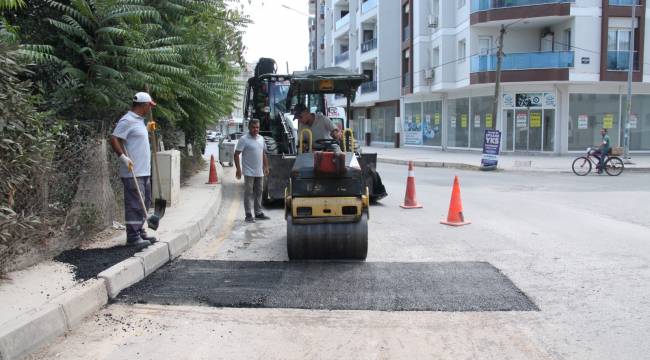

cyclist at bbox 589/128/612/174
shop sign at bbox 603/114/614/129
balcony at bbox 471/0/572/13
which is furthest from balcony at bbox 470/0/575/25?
cyclist at bbox 589/128/612/174

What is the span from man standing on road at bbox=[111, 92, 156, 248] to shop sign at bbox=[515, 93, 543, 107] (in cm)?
2852

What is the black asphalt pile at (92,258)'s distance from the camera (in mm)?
5699

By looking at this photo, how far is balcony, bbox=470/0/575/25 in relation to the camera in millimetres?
30031

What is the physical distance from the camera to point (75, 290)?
5090 mm

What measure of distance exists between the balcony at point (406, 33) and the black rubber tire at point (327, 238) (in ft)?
123

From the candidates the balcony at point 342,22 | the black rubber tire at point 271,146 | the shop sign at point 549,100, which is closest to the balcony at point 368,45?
the balcony at point 342,22

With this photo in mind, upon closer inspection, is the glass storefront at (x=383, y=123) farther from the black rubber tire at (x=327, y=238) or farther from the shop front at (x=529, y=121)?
the black rubber tire at (x=327, y=238)

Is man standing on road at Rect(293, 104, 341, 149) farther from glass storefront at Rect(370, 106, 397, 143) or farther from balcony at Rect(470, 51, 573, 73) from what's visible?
glass storefront at Rect(370, 106, 397, 143)

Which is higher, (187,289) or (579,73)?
(579,73)

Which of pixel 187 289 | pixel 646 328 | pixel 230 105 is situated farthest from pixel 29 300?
pixel 230 105

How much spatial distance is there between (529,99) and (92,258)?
97.4 feet

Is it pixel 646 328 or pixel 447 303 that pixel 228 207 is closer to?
pixel 447 303

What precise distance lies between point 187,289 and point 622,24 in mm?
→ 31098

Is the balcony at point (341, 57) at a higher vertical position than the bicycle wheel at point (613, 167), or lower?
higher
